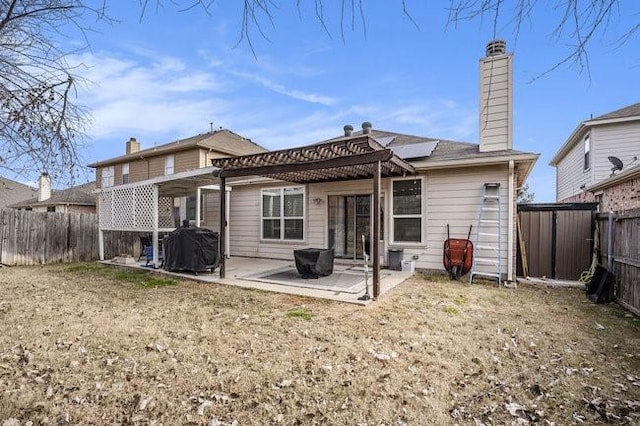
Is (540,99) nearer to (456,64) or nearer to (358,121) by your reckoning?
(456,64)

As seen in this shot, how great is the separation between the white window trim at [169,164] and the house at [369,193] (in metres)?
6.32

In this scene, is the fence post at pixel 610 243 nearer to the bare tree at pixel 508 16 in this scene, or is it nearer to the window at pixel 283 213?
the bare tree at pixel 508 16

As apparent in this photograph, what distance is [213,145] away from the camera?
54.9ft

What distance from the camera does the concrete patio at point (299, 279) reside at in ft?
20.4

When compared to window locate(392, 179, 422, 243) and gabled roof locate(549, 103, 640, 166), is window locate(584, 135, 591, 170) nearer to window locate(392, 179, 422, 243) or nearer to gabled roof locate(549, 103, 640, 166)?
gabled roof locate(549, 103, 640, 166)

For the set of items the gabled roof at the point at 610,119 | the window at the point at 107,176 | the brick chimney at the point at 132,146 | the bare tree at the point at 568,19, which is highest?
the brick chimney at the point at 132,146

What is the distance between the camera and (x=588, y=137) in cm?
1253

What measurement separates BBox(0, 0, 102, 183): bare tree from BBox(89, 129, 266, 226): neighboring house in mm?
9937

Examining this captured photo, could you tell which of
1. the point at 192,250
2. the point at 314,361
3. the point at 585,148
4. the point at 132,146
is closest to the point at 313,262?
the point at 192,250

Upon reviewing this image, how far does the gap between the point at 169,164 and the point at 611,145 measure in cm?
1888

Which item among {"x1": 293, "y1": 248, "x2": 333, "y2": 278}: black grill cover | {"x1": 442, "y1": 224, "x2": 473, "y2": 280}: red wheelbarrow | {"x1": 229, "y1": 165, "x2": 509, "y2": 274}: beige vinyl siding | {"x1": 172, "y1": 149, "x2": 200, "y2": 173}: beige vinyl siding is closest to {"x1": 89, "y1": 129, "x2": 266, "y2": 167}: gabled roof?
{"x1": 172, "y1": 149, "x2": 200, "y2": 173}: beige vinyl siding

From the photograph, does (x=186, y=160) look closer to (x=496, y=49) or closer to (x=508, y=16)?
(x=496, y=49)

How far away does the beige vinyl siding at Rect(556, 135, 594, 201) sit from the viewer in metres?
13.0

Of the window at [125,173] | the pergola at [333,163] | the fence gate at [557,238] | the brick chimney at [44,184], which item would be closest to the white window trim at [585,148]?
the fence gate at [557,238]
